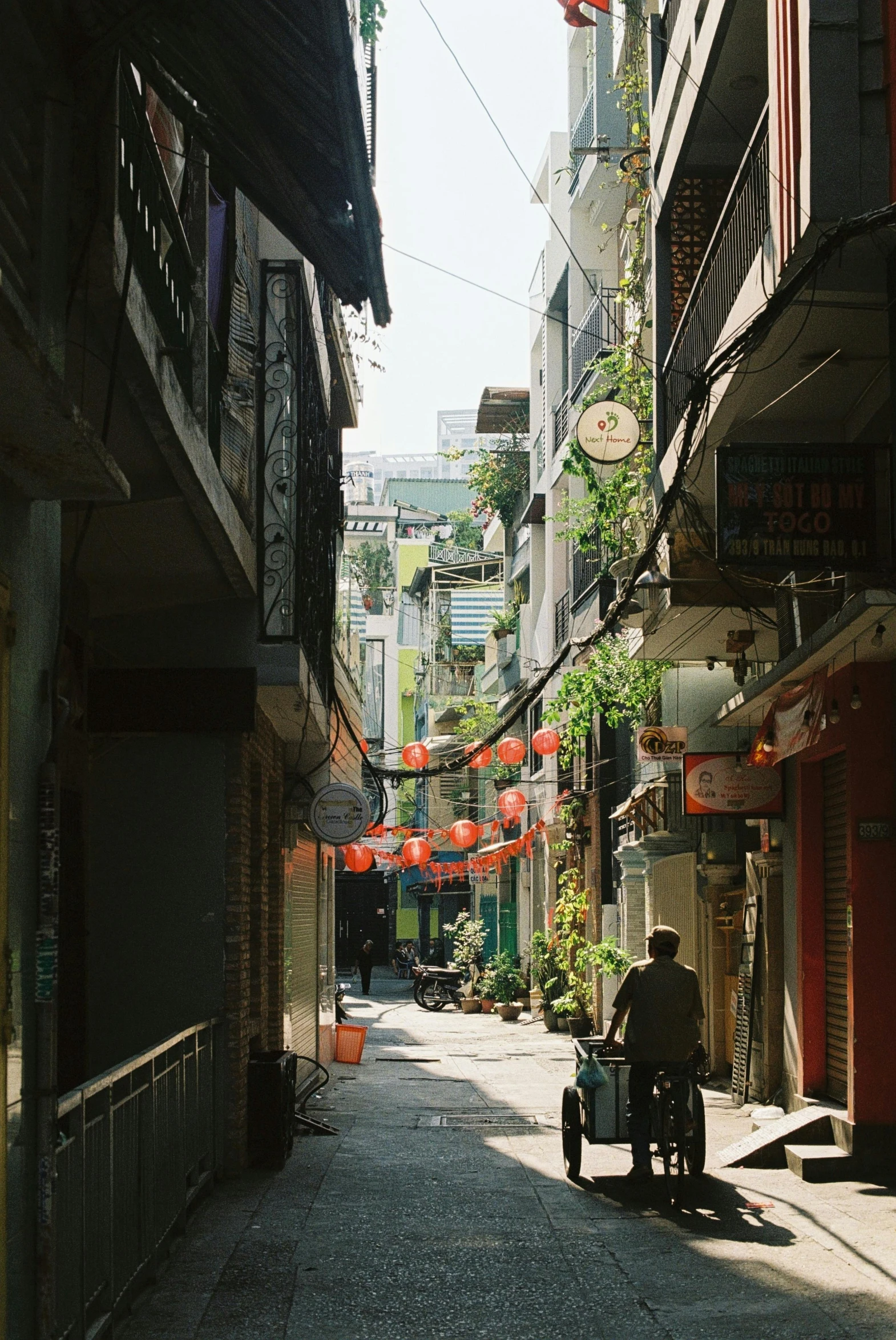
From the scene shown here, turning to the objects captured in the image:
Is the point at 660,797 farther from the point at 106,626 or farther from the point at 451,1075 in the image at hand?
the point at 106,626

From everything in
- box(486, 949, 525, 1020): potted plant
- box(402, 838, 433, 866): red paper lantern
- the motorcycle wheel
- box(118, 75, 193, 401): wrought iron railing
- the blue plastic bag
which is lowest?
the motorcycle wheel

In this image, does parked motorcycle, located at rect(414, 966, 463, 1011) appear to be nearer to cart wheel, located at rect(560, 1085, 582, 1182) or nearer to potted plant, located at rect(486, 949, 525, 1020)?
potted plant, located at rect(486, 949, 525, 1020)

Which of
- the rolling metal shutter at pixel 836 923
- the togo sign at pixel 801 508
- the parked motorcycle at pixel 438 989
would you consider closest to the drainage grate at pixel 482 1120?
the rolling metal shutter at pixel 836 923

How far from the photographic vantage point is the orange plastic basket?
2278 cm

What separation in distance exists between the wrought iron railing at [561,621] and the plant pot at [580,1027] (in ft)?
26.8

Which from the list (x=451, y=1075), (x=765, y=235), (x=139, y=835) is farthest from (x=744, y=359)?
(x=451, y=1075)

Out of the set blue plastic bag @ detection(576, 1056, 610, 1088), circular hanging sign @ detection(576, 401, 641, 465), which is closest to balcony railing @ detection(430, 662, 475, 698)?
circular hanging sign @ detection(576, 401, 641, 465)

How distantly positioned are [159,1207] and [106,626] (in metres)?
4.79

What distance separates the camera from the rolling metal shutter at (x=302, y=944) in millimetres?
17984

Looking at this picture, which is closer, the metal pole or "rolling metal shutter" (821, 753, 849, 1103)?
the metal pole

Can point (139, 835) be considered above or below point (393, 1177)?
above

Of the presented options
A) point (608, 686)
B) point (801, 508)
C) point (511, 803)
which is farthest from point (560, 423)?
point (801, 508)

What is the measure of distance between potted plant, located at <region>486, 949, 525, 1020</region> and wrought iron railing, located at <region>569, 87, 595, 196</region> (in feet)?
54.5

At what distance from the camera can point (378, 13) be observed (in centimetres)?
1238
